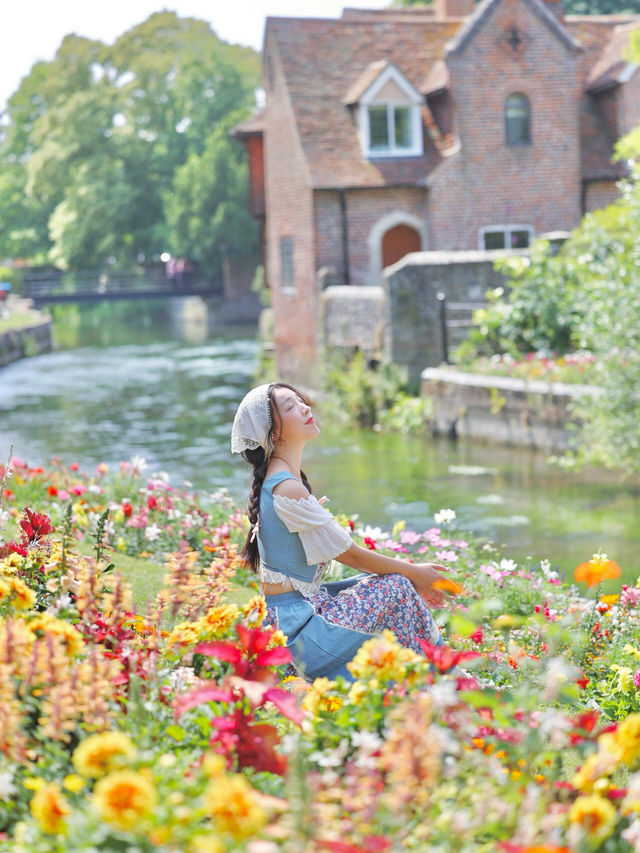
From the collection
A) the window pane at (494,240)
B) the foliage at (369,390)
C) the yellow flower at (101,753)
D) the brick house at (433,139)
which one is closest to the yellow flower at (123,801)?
the yellow flower at (101,753)

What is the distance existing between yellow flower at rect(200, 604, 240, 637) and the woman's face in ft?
4.42

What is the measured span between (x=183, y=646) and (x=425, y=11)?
1213 inches

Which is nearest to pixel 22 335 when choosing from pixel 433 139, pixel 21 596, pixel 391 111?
pixel 391 111

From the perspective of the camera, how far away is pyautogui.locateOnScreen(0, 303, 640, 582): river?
1156cm

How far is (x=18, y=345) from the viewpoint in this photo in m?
34.8

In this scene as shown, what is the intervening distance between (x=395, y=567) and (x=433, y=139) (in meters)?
21.9

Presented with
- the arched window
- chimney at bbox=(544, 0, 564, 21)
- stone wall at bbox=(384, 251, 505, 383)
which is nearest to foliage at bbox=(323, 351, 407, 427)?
stone wall at bbox=(384, 251, 505, 383)

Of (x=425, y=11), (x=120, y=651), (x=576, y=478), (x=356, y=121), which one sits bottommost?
(x=576, y=478)

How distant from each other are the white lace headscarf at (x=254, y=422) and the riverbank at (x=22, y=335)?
28659mm

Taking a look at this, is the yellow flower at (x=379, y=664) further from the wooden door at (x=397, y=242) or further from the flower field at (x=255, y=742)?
the wooden door at (x=397, y=242)

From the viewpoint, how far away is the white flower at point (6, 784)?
2.52 meters

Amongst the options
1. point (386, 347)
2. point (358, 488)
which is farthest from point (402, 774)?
point (386, 347)

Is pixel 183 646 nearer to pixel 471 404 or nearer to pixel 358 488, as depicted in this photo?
pixel 358 488

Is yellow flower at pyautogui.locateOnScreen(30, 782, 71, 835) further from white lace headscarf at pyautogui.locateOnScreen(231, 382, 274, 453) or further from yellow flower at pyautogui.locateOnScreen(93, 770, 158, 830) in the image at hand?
white lace headscarf at pyautogui.locateOnScreen(231, 382, 274, 453)
